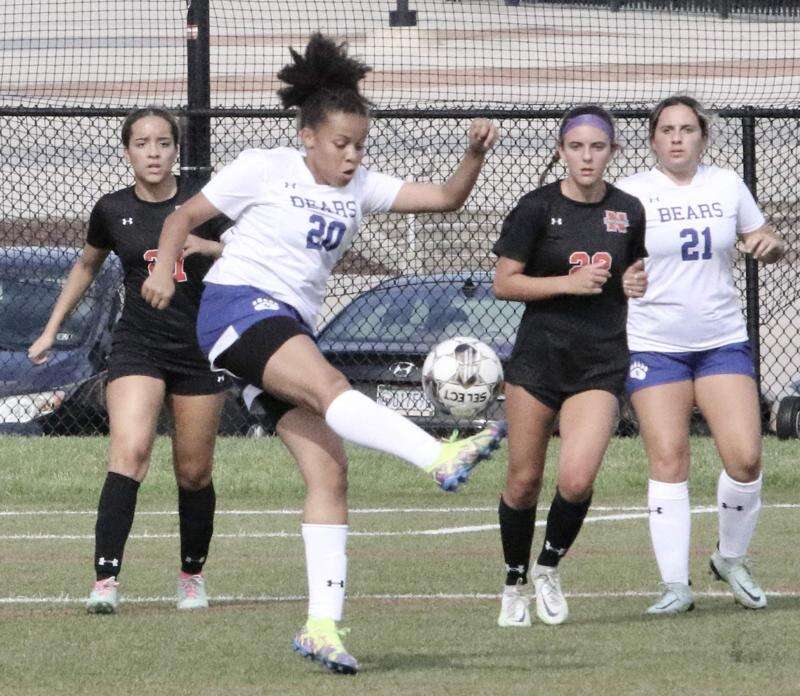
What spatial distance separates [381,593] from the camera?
24.9 ft

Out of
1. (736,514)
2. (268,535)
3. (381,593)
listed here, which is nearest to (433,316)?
(268,535)

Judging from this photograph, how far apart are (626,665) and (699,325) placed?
5.65ft

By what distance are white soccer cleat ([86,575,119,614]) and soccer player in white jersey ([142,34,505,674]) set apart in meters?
1.52

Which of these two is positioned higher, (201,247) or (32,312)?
(201,247)

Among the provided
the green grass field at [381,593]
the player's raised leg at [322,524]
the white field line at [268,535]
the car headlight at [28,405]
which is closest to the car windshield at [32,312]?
the car headlight at [28,405]

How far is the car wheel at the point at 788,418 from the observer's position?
12.3m

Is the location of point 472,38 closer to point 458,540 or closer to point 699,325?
point 458,540

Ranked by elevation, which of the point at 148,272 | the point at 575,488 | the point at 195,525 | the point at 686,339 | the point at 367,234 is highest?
the point at 148,272

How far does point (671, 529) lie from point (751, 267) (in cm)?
495

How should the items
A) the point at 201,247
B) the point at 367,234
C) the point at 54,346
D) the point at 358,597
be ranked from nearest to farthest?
the point at 201,247 < the point at 358,597 < the point at 54,346 < the point at 367,234

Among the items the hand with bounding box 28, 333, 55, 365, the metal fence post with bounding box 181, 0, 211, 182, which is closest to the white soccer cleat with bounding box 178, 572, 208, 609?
the hand with bounding box 28, 333, 55, 365

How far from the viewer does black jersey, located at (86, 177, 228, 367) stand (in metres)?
7.19

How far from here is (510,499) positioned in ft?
22.7

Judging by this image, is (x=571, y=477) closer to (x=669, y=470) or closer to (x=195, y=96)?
(x=669, y=470)
